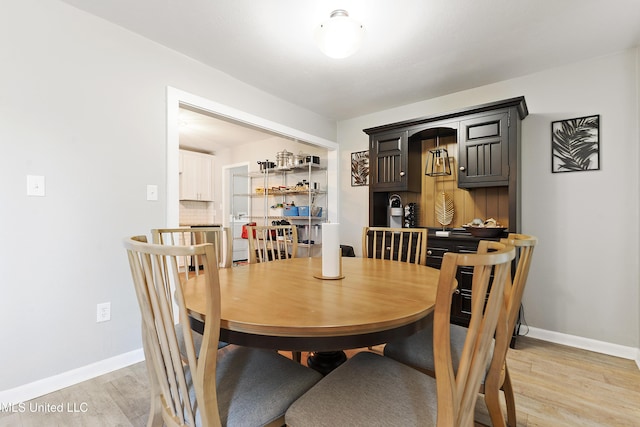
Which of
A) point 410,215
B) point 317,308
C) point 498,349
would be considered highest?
point 410,215

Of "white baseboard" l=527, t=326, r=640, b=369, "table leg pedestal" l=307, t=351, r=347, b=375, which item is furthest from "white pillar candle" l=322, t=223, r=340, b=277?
Result: "white baseboard" l=527, t=326, r=640, b=369

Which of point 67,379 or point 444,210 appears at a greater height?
point 444,210

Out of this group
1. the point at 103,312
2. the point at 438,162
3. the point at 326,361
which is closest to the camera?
the point at 326,361

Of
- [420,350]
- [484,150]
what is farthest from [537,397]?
[484,150]

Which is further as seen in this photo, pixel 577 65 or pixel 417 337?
pixel 577 65

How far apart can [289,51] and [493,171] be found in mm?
2009

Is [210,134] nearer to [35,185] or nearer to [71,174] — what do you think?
[71,174]

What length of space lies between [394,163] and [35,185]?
2.93 meters

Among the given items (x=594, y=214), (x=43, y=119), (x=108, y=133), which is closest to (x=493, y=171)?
(x=594, y=214)

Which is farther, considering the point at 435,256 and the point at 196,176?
the point at 196,176

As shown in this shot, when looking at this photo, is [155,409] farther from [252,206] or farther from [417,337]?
[252,206]

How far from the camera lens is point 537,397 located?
5.78 feet

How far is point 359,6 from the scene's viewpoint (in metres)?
1.88

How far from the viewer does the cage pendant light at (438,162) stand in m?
3.20
